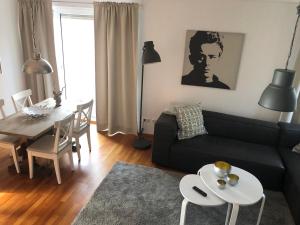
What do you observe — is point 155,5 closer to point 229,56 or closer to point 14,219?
point 229,56

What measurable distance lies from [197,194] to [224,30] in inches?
97.7

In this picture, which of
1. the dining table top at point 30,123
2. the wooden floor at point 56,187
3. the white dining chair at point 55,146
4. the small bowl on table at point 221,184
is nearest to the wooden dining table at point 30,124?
the dining table top at point 30,123

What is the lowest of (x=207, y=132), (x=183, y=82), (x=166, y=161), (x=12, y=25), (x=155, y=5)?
(x=166, y=161)

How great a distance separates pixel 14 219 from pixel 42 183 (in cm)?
59

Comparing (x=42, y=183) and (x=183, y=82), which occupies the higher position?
(x=183, y=82)

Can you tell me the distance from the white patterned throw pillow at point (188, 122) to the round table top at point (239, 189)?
0.97m

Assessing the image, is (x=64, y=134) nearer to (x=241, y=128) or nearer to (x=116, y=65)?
(x=116, y=65)

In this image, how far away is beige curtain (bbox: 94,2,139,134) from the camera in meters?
3.73

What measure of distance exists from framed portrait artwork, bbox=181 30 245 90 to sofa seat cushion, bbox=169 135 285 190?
94 cm

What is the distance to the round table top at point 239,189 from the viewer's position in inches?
82.1

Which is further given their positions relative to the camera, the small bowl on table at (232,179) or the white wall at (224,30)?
the white wall at (224,30)

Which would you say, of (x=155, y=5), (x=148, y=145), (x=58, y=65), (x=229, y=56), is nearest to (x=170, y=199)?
(x=148, y=145)

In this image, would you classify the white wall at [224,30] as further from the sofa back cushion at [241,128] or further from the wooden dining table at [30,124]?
the wooden dining table at [30,124]

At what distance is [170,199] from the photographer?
2.79m
